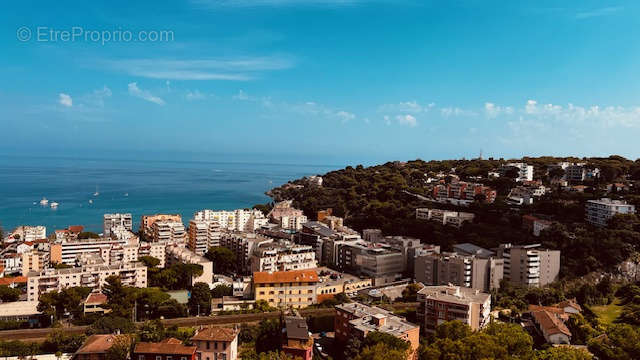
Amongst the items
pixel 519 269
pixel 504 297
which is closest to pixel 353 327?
pixel 504 297

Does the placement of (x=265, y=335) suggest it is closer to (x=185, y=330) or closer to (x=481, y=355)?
(x=185, y=330)

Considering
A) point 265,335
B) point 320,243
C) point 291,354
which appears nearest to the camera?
point 291,354

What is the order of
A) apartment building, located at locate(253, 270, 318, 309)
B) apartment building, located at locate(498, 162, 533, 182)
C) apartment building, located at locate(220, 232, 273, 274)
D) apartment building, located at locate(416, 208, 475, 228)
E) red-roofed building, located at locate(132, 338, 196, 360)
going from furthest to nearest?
apartment building, located at locate(498, 162, 533, 182)
apartment building, located at locate(416, 208, 475, 228)
apartment building, located at locate(220, 232, 273, 274)
apartment building, located at locate(253, 270, 318, 309)
red-roofed building, located at locate(132, 338, 196, 360)

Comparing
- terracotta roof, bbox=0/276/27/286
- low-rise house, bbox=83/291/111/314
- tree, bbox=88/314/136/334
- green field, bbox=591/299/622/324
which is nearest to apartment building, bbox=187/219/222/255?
terracotta roof, bbox=0/276/27/286

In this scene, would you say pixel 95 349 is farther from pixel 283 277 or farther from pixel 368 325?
pixel 283 277

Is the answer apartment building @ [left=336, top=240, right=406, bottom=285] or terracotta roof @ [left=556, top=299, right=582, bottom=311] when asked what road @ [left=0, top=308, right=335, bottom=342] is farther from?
terracotta roof @ [left=556, top=299, right=582, bottom=311]
